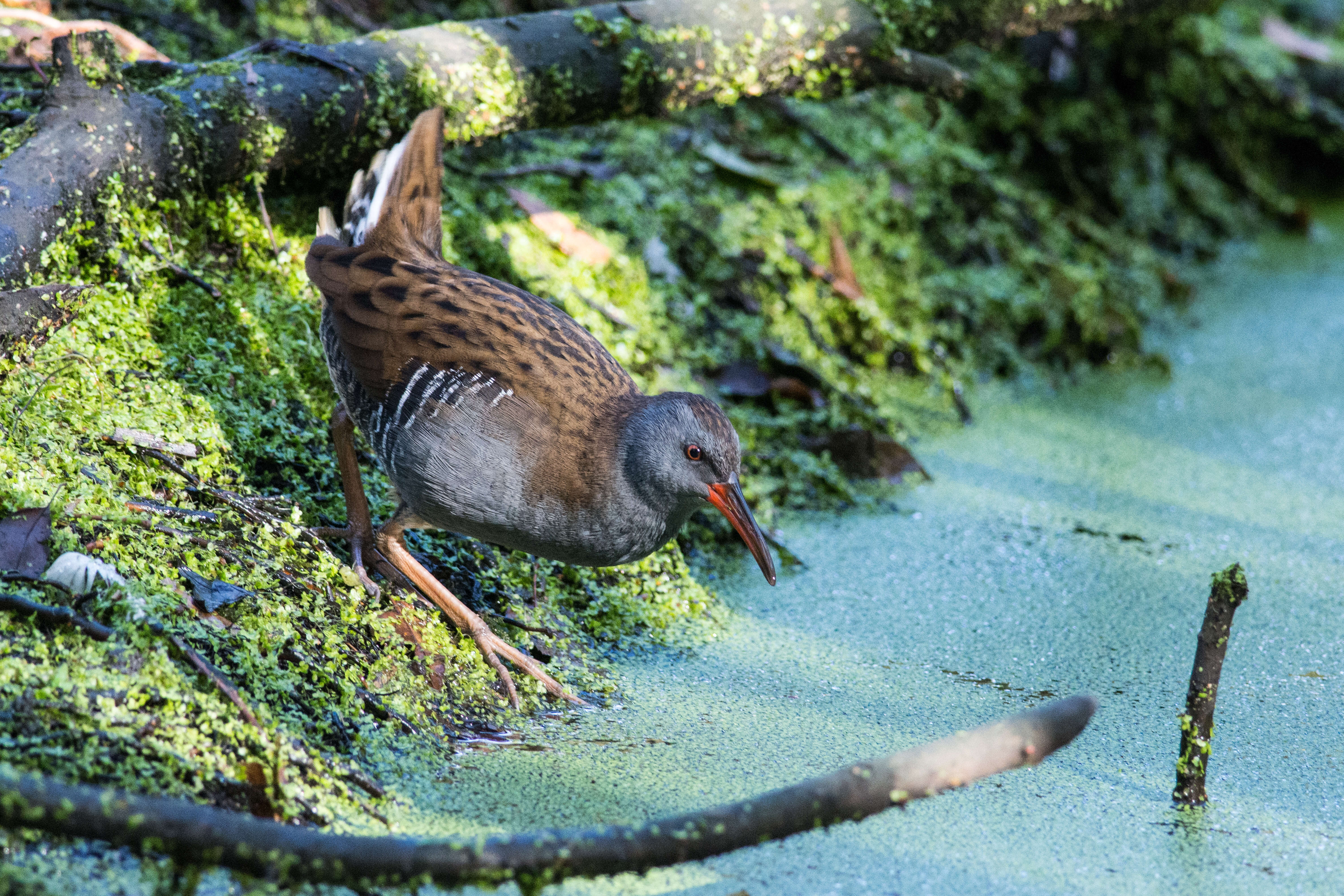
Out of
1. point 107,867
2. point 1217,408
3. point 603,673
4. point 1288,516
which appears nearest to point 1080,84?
point 1217,408

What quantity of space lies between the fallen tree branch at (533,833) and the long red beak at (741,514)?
0.98 meters

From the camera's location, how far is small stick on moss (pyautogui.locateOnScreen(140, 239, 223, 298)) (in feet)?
10.2

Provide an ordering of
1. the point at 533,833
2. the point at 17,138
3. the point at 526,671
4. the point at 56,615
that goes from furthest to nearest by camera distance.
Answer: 1. the point at 17,138
2. the point at 526,671
3. the point at 56,615
4. the point at 533,833

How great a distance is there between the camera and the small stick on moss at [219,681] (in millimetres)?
2125

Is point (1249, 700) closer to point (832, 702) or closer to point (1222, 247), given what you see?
point (832, 702)

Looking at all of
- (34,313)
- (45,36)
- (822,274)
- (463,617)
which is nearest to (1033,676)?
(463,617)

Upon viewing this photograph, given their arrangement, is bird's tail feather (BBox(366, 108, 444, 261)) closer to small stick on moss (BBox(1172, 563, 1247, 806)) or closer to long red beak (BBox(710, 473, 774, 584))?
long red beak (BBox(710, 473, 774, 584))

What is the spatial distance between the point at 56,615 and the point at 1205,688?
203 centimetres

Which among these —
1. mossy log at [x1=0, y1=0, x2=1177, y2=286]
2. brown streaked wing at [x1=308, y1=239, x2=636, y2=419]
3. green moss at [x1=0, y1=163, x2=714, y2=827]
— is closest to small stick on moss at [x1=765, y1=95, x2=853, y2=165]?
mossy log at [x1=0, y1=0, x2=1177, y2=286]

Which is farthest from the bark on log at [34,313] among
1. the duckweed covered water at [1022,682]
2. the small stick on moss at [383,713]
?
the duckweed covered water at [1022,682]

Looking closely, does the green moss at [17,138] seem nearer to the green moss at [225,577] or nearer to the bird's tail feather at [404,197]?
the green moss at [225,577]

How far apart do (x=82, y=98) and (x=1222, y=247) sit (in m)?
5.78

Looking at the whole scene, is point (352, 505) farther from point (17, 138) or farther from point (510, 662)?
point (17, 138)

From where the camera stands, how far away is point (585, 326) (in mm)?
3936
